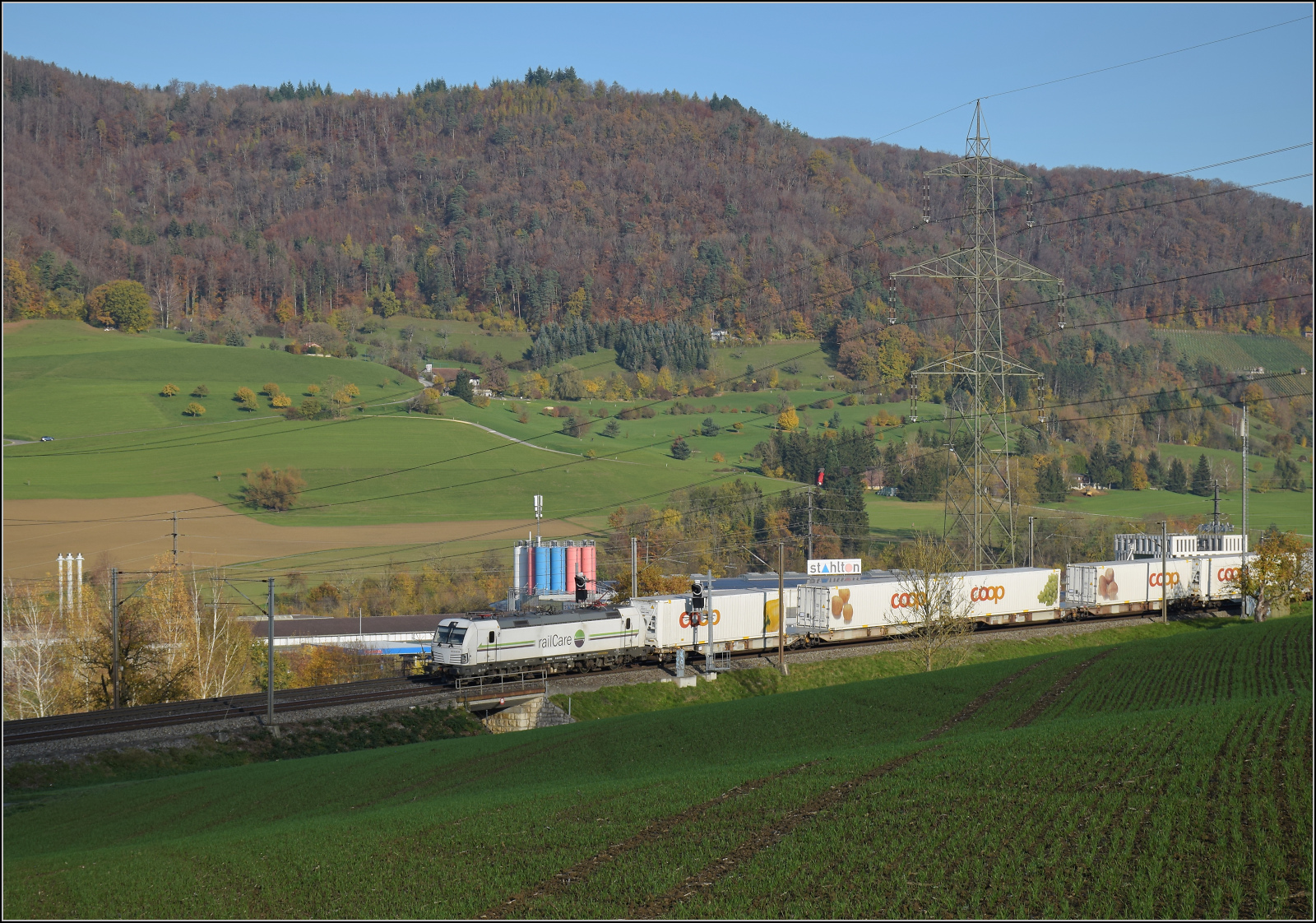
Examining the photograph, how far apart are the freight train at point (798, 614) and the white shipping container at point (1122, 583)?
0.08 metres

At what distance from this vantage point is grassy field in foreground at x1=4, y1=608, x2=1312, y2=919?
47.5 feet

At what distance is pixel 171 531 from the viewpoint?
11556cm

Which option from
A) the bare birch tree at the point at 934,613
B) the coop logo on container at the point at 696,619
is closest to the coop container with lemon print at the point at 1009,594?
the bare birch tree at the point at 934,613

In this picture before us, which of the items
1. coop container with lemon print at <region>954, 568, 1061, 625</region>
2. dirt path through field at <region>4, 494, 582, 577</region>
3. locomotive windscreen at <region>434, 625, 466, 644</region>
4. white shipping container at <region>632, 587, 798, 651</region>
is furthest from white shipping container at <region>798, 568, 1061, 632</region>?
dirt path through field at <region>4, 494, 582, 577</region>

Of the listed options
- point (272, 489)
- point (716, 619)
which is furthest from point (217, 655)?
point (272, 489)

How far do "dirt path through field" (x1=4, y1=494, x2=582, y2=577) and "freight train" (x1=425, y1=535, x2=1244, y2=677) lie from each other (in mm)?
62693

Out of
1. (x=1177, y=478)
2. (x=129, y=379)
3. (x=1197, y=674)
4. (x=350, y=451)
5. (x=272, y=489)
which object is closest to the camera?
(x=1197, y=674)

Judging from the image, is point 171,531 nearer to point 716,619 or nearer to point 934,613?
point 716,619

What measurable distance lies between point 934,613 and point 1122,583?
18017 mm

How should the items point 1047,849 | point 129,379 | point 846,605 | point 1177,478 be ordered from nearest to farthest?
point 1047,849, point 846,605, point 1177,478, point 129,379

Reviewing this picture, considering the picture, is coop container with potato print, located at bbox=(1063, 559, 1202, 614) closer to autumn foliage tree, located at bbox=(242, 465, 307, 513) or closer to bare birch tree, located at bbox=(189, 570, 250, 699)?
bare birch tree, located at bbox=(189, 570, 250, 699)

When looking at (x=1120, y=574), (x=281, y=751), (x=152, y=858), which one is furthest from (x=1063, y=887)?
(x=1120, y=574)

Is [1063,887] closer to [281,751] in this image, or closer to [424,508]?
[281,751]

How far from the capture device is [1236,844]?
48.2ft
